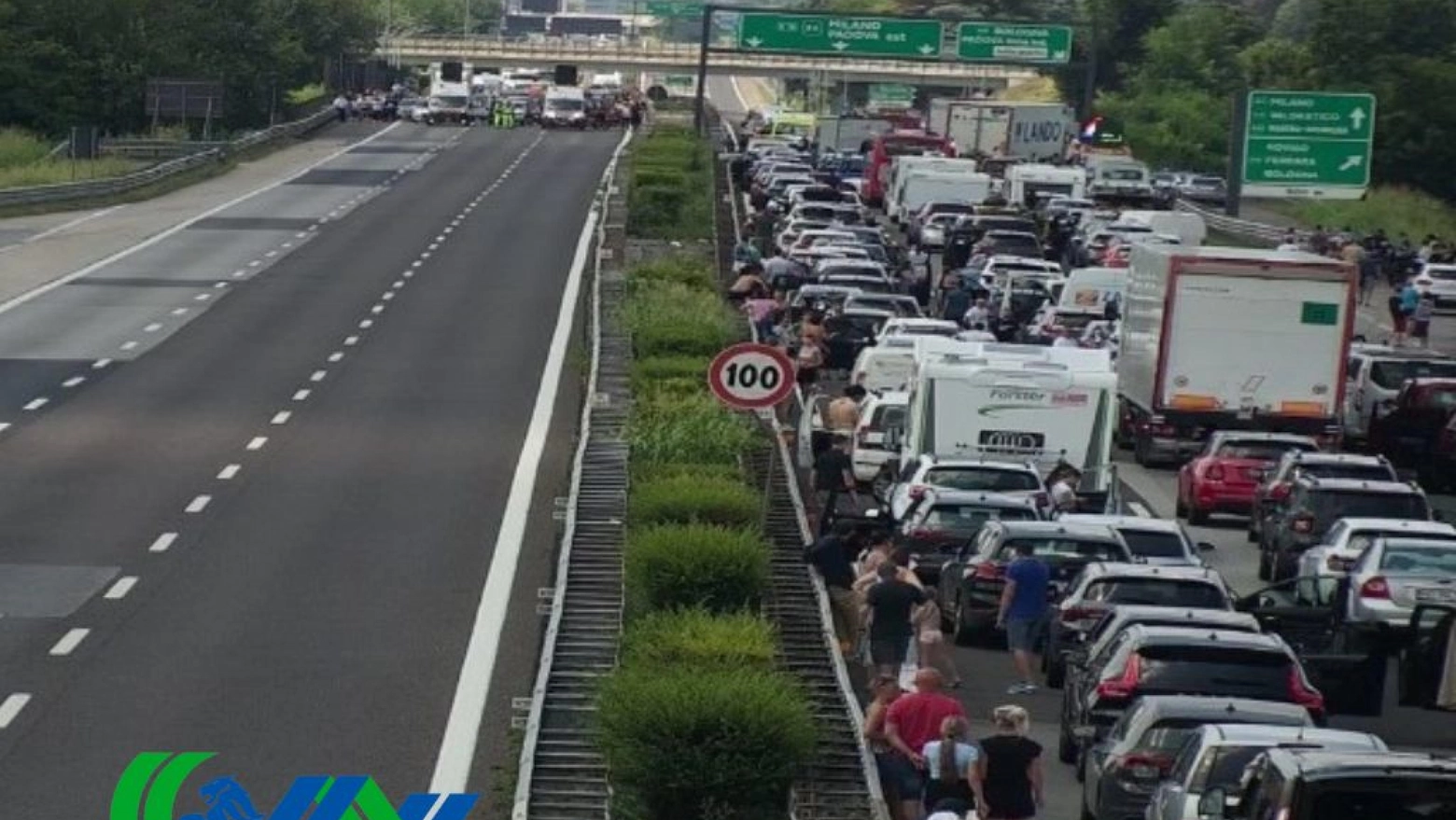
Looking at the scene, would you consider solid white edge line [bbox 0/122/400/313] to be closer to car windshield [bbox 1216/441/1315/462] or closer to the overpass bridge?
car windshield [bbox 1216/441/1315/462]

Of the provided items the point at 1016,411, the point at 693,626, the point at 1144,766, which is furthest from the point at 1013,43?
the point at 1144,766

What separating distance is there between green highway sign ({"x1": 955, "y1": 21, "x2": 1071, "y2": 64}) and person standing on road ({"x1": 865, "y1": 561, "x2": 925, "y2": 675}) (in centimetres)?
8631

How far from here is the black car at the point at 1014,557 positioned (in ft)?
97.2

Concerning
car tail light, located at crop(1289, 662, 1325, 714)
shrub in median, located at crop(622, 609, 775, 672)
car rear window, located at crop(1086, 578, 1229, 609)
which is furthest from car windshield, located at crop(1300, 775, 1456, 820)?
car rear window, located at crop(1086, 578, 1229, 609)

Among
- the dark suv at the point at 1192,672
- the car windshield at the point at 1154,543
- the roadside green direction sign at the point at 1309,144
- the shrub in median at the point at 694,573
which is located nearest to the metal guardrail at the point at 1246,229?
the roadside green direction sign at the point at 1309,144

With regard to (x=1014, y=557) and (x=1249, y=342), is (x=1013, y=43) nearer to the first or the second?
(x=1249, y=342)

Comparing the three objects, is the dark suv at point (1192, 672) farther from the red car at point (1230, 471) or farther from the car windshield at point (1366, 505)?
the red car at point (1230, 471)

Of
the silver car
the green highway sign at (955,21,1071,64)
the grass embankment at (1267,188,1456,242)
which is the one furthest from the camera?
the green highway sign at (955,21,1071,64)

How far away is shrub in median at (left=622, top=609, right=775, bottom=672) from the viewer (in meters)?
20.2

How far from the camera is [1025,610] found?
27875 millimetres

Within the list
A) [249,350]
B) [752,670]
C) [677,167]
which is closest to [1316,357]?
[249,350]

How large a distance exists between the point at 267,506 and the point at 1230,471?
1070cm

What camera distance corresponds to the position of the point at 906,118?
124 meters

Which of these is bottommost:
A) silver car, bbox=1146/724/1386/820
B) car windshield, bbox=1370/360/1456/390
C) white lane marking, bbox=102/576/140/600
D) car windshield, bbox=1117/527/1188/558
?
white lane marking, bbox=102/576/140/600
